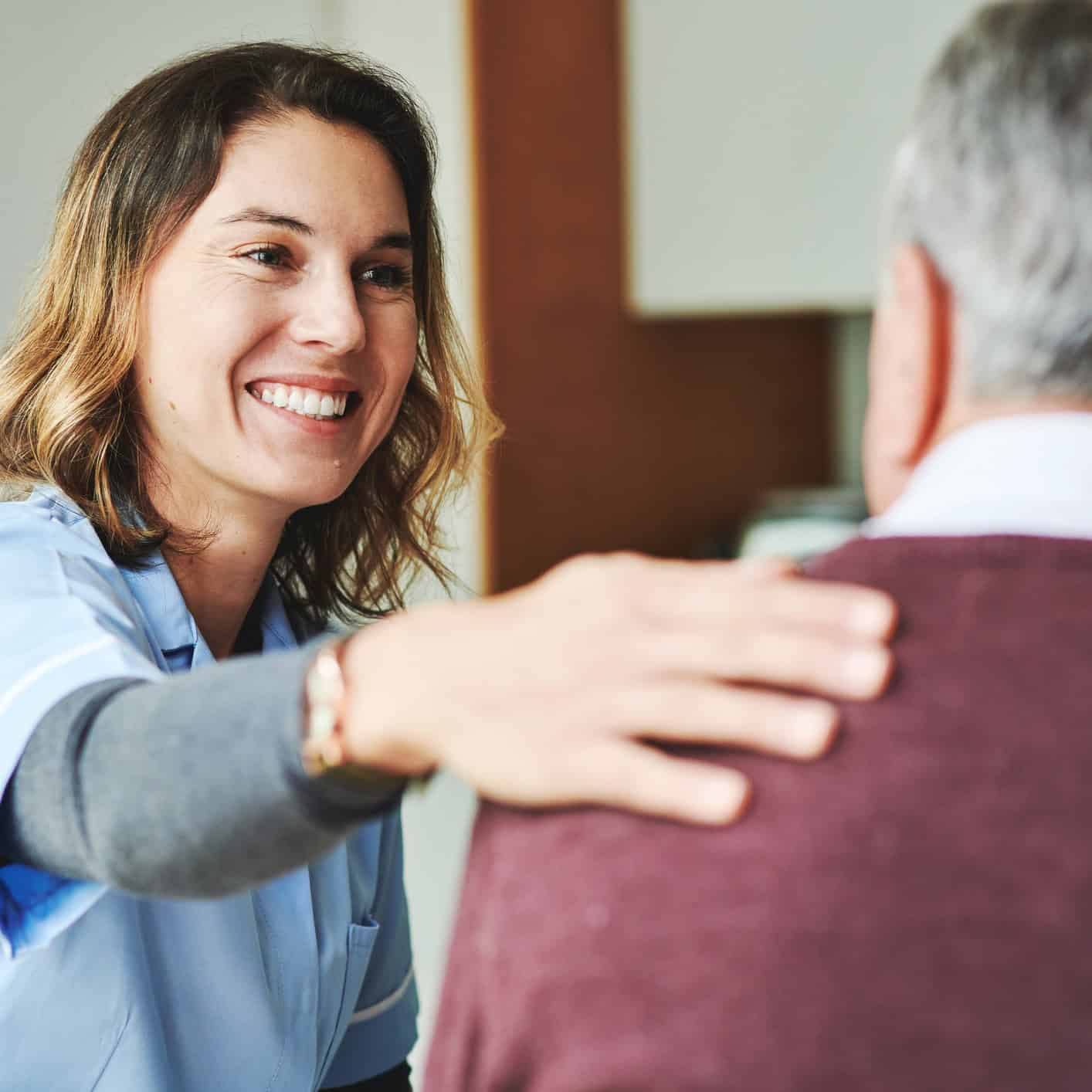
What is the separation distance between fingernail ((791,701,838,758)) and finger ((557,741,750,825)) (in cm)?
3

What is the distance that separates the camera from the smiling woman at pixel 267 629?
568 mm

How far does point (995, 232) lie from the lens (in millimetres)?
584

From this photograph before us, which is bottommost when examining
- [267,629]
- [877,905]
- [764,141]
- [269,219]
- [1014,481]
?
[267,629]

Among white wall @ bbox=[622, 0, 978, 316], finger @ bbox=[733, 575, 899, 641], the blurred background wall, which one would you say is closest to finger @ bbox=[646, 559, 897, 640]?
finger @ bbox=[733, 575, 899, 641]

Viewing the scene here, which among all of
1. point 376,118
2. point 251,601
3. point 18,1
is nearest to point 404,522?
point 251,601

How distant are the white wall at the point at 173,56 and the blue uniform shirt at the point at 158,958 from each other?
1.19m

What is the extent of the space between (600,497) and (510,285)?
49 centimetres

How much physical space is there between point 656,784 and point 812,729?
0.06m

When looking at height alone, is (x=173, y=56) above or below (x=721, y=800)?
above

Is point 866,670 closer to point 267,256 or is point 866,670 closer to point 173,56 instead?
point 267,256

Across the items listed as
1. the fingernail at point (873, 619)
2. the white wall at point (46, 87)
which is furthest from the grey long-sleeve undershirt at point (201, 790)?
the white wall at point (46, 87)

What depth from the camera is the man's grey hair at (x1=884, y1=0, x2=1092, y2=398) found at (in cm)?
57

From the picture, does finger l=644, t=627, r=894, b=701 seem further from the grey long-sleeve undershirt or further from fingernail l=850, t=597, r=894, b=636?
the grey long-sleeve undershirt

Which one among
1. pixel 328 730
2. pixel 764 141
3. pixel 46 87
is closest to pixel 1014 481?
pixel 328 730
